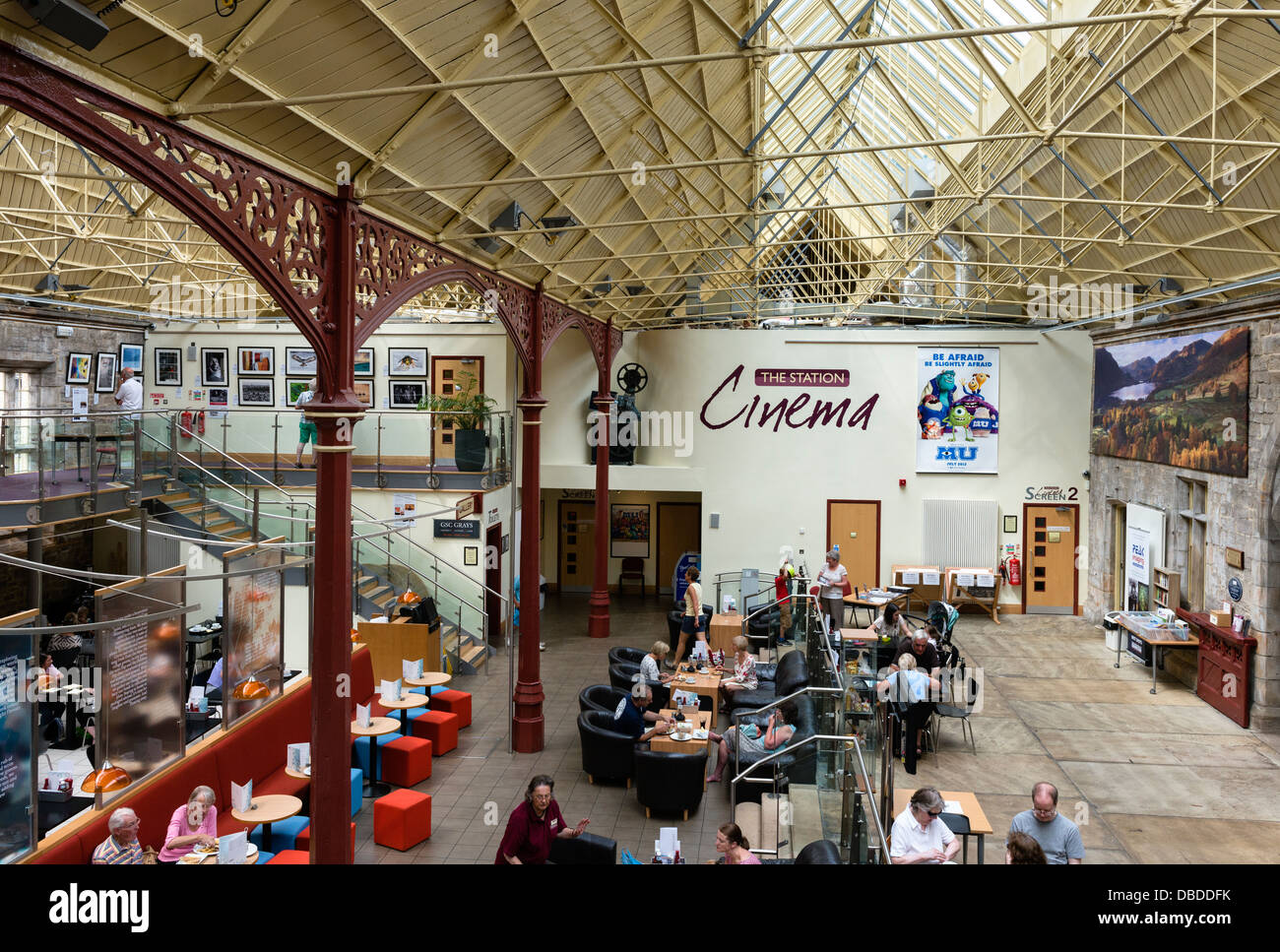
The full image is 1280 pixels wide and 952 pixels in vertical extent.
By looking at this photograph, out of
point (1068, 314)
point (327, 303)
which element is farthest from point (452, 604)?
point (1068, 314)

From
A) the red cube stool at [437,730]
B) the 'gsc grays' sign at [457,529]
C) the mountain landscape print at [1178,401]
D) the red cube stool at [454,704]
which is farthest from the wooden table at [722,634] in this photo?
the mountain landscape print at [1178,401]

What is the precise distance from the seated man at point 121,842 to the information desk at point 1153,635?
13594 millimetres

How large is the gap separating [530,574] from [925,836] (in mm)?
6321

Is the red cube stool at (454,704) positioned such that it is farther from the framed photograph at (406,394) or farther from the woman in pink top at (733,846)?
the framed photograph at (406,394)

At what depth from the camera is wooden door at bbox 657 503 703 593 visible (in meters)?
22.7

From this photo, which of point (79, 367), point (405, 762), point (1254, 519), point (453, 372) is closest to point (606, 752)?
point (405, 762)

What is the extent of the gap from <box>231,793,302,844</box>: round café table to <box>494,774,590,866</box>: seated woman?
2.26m

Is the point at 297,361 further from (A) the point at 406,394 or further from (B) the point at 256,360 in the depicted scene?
(A) the point at 406,394

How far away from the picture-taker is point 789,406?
19.4 metres

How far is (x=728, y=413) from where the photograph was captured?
769 inches

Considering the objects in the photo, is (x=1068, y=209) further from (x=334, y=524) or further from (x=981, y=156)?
(x=334, y=524)

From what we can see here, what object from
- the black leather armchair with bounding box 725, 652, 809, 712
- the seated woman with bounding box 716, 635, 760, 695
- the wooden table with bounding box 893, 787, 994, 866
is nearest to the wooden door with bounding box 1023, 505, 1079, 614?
the black leather armchair with bounding box 725, 652, 809, 712

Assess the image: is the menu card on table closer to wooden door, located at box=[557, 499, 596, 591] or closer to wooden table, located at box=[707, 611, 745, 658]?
wooden table, located at box=[707, 611, 745, 658]

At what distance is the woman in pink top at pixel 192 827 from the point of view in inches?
272
